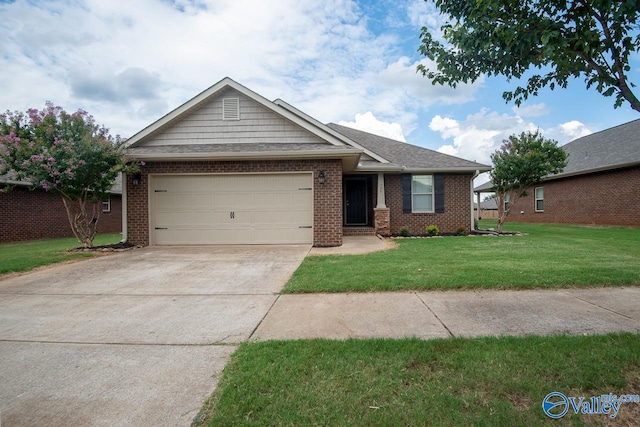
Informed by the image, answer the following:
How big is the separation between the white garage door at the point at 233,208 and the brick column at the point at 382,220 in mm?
3429

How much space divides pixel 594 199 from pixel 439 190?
36.6 feet

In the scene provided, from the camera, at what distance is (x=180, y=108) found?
986 centimetres

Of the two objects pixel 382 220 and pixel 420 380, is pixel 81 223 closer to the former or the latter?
pixel 382 220

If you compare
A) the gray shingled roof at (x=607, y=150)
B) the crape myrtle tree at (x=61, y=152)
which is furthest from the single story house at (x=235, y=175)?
the gray shingled roof at (x=607, y=150)

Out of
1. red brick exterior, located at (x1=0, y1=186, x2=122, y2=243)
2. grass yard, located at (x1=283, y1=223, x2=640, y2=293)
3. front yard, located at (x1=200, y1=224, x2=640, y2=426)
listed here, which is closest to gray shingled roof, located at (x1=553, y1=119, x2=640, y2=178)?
grass yard, located at (x1=283, y1=223, x2=640, y2=293)

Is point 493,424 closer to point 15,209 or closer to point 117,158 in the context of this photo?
point 117,158

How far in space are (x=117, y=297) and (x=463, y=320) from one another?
4.87 metres

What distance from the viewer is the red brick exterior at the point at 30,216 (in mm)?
13375

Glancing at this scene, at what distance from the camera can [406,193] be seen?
12648 mm

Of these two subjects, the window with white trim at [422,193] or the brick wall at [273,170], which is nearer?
the brick wall at [273,170]

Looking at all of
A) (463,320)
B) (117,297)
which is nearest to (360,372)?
(463,320)

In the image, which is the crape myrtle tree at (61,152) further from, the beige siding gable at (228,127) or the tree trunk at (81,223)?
the beige siding gable at (228,127)

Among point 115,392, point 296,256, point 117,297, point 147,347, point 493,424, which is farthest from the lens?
point 296,256

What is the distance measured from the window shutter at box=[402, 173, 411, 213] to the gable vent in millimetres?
6950
